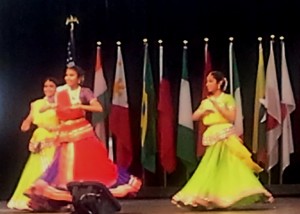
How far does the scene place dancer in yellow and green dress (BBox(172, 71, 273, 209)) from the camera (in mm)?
7000

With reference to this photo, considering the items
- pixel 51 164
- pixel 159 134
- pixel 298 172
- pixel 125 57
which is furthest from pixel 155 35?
pixel 51 164

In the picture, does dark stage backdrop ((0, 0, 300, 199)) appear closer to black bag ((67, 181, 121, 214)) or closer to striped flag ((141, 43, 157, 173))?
striped flag ((141, 43, 157, 173))

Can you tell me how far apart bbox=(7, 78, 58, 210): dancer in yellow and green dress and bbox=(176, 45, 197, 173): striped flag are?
1734 mm

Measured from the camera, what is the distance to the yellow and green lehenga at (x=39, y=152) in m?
7.32

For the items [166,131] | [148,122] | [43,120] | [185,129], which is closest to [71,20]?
[148,122]

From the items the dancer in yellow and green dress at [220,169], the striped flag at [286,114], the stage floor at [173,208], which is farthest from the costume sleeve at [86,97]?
the striped flag at [286,114]

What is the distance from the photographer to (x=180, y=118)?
8.82m

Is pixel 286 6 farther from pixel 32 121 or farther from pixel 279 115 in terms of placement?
pixel 32 121

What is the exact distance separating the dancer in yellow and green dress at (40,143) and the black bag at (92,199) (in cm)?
173

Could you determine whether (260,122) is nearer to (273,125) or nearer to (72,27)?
(273,125)

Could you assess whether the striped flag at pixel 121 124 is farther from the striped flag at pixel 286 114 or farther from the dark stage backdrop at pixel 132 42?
the striped flag at pixel 286 114

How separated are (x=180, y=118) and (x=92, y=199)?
356cm

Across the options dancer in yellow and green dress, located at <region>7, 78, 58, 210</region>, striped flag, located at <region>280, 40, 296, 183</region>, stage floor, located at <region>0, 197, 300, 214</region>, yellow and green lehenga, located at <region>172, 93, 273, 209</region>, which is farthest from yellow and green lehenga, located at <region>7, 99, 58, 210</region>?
striped flag, located at <region>280, 40, 296, 183</region>

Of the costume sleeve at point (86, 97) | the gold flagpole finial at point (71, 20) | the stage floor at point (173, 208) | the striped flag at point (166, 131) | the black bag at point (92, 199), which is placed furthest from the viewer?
the gold flagpole finial at point (71, 20)
